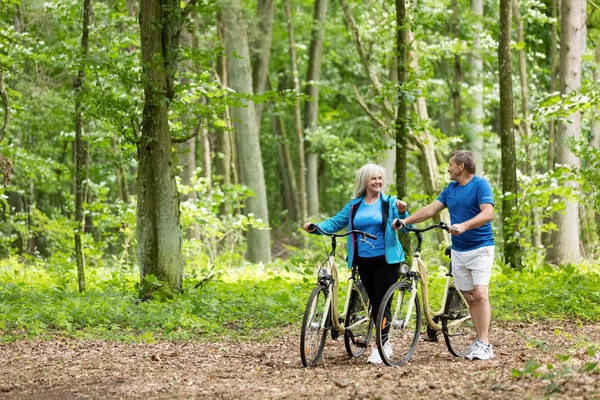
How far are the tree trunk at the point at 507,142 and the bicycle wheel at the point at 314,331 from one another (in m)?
6.82

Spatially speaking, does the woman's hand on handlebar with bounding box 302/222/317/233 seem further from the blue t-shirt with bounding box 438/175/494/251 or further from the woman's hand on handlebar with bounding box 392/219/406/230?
the blue t-shirt with bounding box 438/175/494/251

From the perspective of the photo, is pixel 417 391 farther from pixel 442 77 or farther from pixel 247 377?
pixel 442 77

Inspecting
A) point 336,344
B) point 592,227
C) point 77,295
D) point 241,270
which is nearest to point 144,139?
point 77,295

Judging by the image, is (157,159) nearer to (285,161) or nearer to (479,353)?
(479,353)

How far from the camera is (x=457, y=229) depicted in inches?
285

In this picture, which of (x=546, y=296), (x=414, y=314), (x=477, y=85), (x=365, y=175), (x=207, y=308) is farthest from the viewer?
(x=477, y=85)

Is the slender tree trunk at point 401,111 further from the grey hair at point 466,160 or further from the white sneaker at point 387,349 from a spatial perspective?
the white sneaker at point 387,349

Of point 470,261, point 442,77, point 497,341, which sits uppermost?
point 442,77

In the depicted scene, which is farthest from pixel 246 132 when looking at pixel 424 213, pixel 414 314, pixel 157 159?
pixel 424 213

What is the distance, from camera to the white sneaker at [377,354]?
7668 millimetres

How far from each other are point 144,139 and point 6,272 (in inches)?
224

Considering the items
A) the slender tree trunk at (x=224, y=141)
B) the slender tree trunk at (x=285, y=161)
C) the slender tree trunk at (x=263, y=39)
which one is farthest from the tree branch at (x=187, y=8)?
the slender tree trunk at (x=285, y=161)

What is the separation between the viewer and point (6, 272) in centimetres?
1566

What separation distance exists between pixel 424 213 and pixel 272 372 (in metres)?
2.06
